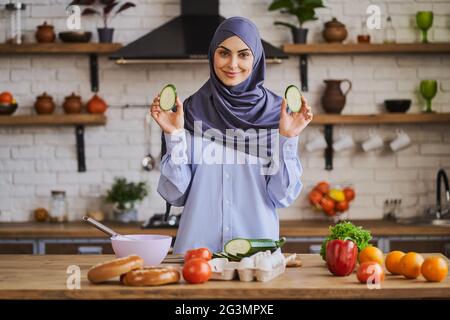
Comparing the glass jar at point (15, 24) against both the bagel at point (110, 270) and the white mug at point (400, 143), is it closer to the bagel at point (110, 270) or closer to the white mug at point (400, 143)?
the white mug at point (400, 143)

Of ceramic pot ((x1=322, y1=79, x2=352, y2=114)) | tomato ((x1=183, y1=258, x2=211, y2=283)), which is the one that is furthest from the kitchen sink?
tomato ((x1=183, y1=258, x2=211, y2=283))

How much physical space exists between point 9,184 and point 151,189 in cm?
100

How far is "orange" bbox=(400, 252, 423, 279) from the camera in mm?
2639

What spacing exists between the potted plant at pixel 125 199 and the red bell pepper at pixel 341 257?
116 inches

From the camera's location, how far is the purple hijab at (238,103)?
131 inches

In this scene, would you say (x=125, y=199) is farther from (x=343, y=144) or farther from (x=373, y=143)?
(x=373, y=143)

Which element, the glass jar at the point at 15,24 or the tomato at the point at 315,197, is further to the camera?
the glass jar at the point at 15,24

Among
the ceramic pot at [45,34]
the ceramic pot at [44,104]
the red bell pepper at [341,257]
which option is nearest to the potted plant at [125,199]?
the ceramic pot at [44,104]

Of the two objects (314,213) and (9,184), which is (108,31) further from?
(314,213)

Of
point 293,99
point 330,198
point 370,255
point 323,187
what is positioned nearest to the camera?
point 370,255

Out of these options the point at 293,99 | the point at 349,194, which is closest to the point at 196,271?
the point at 293,99

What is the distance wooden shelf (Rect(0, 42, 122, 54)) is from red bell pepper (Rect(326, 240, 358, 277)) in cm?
309

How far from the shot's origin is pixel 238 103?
337cm

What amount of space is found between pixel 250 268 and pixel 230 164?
2.70ft
